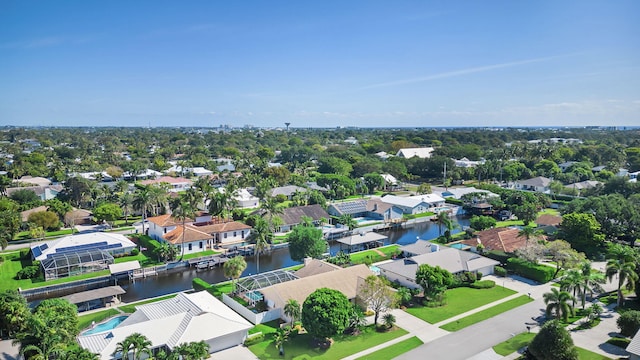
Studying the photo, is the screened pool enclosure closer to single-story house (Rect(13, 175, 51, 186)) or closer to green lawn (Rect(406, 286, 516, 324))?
green lawn (Rect(406, 286, 516, 324))

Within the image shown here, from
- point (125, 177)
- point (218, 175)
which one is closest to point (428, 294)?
point (218, 175)

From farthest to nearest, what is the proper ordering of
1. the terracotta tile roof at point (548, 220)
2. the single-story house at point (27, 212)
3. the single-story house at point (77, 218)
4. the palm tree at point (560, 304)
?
the single-story house at point (77, 218)
the single-story house at point (27, 212)
the terracotta tile roof at point (548, 220)
the palm tree at point (560, 304)

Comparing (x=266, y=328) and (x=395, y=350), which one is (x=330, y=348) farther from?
(x=266, y=328)

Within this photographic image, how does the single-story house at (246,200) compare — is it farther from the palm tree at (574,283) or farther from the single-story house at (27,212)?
the palm tree at (574,283)

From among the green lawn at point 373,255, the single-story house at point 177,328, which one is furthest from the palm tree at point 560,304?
the single-story house at point 177,328

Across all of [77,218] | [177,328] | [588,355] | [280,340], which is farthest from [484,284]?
[77,218]

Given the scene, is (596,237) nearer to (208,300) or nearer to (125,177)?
(208,300)
